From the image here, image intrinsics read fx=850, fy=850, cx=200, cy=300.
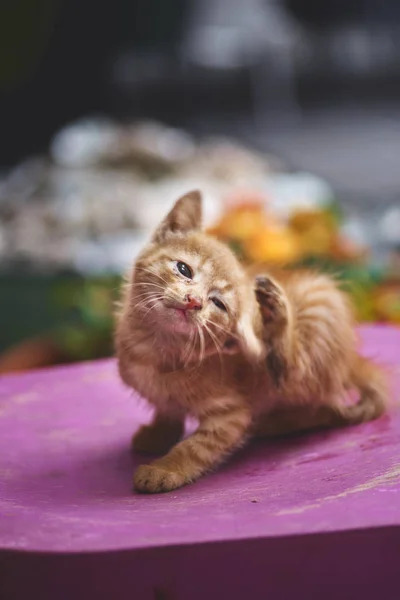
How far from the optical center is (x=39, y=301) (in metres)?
2.56

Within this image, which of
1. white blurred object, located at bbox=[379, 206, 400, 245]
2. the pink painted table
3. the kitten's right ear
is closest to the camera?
the pink painted table

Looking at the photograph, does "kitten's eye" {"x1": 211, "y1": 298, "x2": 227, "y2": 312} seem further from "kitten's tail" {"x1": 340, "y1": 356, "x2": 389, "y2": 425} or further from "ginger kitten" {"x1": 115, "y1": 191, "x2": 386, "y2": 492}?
"kitten's tail" {"x1": 340, "y1": 356, "x2": 389, "y2": 425}

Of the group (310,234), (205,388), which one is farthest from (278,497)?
(310,234)

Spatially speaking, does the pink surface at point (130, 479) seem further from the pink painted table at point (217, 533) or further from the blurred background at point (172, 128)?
the blurred background at point (172, 128)

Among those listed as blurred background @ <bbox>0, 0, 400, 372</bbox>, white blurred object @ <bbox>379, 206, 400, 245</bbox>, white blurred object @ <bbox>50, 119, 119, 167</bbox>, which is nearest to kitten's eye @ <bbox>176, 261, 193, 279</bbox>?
blurred background @ <bbox>0, 0, 400, 372</bbox>

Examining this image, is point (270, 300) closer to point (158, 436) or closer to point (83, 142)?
point (158, 436)

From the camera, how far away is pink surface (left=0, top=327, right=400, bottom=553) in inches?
28.6

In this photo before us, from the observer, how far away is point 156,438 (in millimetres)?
1101

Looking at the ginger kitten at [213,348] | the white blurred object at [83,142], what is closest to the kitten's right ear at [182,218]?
the ginger kitten at [213,348]

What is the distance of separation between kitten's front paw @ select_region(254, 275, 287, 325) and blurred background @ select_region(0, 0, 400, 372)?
4.33 feet

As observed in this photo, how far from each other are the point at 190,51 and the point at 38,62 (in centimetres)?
77

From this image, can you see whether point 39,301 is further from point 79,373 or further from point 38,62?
point 79,373

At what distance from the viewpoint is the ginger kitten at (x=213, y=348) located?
37.8 inches

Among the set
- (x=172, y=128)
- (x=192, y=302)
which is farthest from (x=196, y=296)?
(x=172, y=128)
